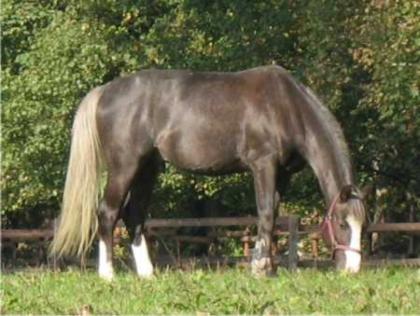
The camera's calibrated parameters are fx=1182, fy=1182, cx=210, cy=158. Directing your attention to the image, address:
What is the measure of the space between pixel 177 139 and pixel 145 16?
37.0ft

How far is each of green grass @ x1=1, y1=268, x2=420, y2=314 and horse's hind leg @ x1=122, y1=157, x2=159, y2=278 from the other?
1.89 meters

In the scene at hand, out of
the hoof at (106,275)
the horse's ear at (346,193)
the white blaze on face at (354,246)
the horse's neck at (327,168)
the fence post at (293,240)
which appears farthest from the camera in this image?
the fence post at (293,240)

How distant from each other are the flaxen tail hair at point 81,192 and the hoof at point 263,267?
5.58ft

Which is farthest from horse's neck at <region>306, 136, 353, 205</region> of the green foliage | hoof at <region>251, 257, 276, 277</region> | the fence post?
the green foliage

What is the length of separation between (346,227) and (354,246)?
0.75 feet

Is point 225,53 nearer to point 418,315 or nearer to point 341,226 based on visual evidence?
point 341,226

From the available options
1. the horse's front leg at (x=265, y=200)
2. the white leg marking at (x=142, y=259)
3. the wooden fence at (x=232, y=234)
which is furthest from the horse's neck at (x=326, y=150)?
the wooden fence at (x=232, y=234)

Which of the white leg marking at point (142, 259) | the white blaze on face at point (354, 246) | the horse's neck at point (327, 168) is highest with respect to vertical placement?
the horse's neck at point (327, 168)

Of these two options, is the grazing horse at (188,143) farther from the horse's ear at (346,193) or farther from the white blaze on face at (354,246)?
the white blaze on face at (354,246)

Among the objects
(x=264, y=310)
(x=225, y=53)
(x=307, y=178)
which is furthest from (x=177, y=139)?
(x=307, y=178)

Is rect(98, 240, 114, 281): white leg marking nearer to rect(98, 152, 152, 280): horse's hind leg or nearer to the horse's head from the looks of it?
rect(98, 152, 152, 280): horse's hind leg

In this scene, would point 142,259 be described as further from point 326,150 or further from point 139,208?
point 326,150

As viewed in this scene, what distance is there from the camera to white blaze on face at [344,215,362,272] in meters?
10.8

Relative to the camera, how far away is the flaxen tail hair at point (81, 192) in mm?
11836
